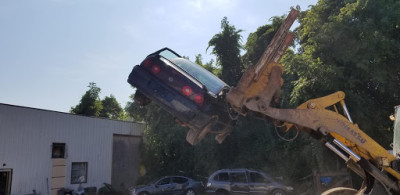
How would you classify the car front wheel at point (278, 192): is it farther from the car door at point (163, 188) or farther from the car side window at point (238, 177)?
the car door at point (163, 188)

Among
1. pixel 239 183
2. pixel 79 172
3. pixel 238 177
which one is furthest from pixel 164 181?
pixel 79 172

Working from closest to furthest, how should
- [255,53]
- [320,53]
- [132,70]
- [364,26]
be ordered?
[132,70], [364,26], [320,53], [255,53]

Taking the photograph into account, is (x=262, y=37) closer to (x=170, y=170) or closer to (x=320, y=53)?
(x=320, y=53)

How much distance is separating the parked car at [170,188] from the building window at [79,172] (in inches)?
154

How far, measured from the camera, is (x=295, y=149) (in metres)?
18.5

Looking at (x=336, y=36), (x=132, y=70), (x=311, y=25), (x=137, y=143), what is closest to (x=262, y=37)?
(x=311, y=25)

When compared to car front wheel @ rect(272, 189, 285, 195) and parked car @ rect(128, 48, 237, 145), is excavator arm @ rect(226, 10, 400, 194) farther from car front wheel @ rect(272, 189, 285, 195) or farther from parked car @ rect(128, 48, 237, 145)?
car front wheel @ rect(272, 189, 285, 195)

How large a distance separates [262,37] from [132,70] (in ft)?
60.9

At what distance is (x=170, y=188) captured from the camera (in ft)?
60.7

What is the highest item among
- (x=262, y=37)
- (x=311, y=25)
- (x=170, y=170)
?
(x=262, y=37)

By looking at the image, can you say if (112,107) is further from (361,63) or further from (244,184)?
(361,63)

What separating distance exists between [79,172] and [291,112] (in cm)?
1768

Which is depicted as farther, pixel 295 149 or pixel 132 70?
pixel 295 149

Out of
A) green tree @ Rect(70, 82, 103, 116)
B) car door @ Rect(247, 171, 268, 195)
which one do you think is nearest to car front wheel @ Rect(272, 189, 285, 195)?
car door @ Rect(247, 171, 268, 195)
